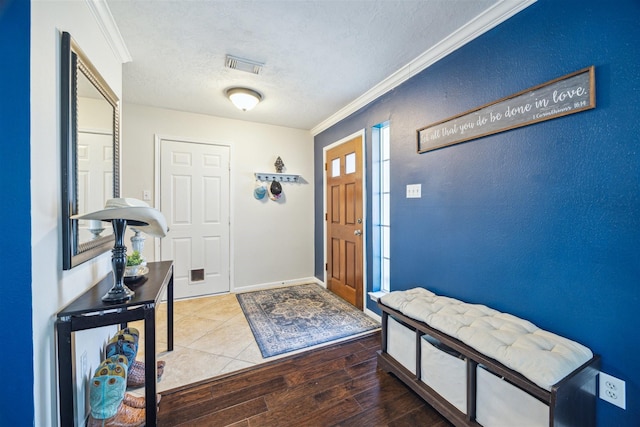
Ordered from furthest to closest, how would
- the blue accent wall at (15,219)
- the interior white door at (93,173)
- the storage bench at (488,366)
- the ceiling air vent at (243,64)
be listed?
the ceiling air vent at (243,64) < the interior white door at (93,173) < the storage bench at (488,366) < the blue accent wall at (15,219)

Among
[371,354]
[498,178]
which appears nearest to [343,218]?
[371,354]

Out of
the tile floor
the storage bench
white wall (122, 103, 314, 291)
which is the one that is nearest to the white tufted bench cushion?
the storage bench

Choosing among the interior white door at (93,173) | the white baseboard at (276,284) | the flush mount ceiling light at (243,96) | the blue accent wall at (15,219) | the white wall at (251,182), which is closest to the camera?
the blue accent wall at (15,219)

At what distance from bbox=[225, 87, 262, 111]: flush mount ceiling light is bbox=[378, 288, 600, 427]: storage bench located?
7.83 ft

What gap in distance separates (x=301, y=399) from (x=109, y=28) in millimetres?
2682

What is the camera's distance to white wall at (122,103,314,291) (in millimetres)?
3062

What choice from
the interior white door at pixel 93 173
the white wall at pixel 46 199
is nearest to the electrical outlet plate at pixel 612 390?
the white wall at pixel 46 199

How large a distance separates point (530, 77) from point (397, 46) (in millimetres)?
928

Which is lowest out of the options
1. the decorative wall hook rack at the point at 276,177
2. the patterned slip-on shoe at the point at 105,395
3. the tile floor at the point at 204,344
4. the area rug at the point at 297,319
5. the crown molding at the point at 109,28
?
the tile floor at the point at 204,344

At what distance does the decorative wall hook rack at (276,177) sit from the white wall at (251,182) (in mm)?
77

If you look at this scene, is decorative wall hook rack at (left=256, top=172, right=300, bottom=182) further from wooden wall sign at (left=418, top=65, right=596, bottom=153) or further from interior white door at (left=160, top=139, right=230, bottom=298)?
wooden wall sign at (left=418, top=65, right=596, bottom=153)

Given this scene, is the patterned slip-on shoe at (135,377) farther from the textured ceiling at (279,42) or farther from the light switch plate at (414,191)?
the light switch plate at (414,191)

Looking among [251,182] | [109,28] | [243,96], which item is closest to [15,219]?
[109,28]

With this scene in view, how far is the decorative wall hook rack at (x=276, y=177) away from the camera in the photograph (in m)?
3.67
